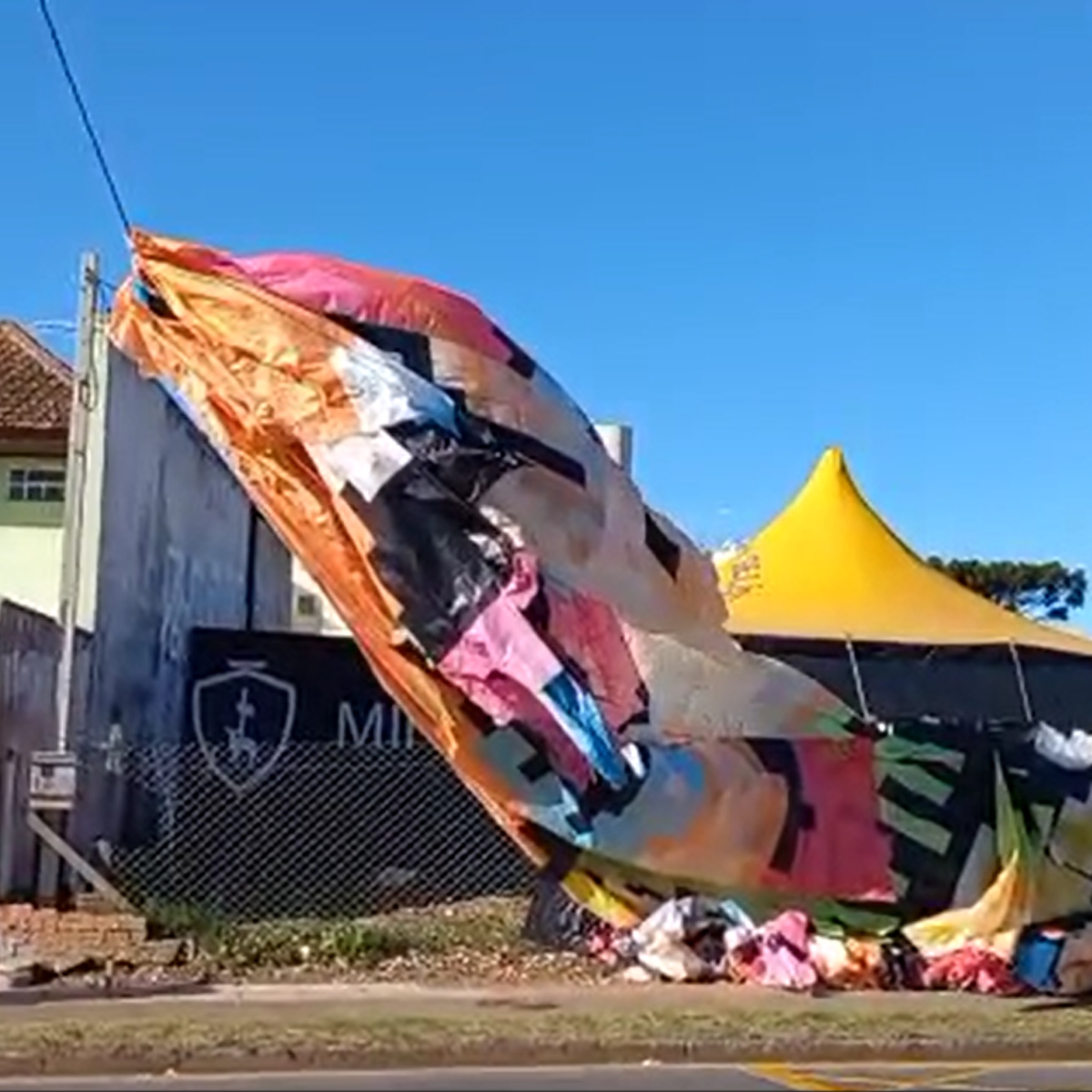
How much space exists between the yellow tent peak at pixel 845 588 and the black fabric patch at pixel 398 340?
33.8 feet

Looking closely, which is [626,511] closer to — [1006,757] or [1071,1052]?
[1006,757]

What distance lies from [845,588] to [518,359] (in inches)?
492

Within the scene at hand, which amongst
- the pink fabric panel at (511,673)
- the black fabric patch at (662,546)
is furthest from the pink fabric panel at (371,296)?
the pink fabric panel at (511,673)

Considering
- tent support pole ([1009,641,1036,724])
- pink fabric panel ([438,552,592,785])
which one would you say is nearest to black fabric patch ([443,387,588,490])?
pink fabric panel ([438,552,592,785])

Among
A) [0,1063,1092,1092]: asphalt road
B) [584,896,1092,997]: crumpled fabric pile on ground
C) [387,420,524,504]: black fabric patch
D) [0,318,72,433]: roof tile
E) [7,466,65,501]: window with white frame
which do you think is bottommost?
[0,1063,1092,1092]: asphalt road

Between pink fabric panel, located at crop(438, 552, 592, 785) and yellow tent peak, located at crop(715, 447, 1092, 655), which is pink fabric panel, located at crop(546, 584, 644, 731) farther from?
yellow tent peak, located at crop(715, 447, 1092, 655)

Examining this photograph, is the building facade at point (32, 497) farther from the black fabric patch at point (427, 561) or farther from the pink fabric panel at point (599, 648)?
the pink fabric panel at point (599, 648)

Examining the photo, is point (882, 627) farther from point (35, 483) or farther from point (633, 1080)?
point (633, 1080)

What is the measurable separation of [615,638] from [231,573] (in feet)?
43.5

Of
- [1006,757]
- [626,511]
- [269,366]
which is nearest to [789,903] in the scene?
[1006,757]

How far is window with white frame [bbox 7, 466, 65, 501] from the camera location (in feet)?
85.9

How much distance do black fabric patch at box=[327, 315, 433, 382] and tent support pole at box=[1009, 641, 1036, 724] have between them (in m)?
13.6

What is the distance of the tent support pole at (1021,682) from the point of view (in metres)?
27.8

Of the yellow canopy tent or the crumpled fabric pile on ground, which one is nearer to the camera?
the crumpled fabric pile on ground
